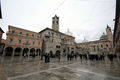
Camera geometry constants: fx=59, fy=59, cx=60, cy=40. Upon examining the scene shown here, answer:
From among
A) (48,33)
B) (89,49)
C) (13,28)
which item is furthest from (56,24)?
(89,49)

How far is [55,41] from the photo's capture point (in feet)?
103

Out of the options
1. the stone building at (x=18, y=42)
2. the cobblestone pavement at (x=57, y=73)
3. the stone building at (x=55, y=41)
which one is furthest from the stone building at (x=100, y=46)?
the cobblestone pavement at (x=57, y=73)

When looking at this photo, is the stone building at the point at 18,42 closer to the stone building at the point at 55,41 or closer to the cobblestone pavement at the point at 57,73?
the stone building at the point at 55,41

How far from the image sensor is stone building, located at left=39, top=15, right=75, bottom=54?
2926 centimetres

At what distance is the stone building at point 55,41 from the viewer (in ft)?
96.0

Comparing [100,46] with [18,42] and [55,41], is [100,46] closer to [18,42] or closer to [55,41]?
[55,41]

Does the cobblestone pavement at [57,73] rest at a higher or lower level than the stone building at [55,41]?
lower

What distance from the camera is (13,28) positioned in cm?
2291

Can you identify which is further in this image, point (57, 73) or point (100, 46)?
point (100, 46)

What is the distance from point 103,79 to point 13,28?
29180mm

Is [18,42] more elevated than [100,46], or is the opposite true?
[18,42]

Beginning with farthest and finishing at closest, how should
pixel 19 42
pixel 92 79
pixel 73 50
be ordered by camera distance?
pixel 73 50 → pixel 19 42 → pixel 92 79

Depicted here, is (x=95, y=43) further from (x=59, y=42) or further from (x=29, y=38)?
→ (x=29, y=38)

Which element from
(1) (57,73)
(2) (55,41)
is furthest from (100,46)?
(1) (57,73)
